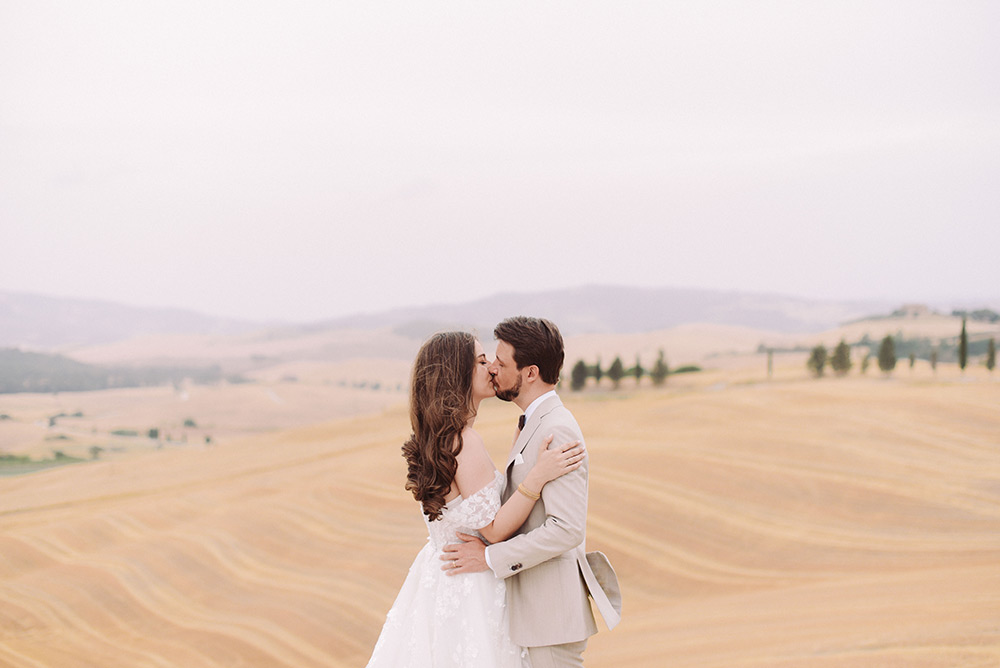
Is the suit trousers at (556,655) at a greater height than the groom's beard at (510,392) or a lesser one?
lesser

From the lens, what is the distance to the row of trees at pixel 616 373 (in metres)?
15.1

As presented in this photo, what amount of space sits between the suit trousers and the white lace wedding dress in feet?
0.22

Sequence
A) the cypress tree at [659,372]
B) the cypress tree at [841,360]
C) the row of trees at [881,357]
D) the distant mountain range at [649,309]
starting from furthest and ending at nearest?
the distant mountain range at [649,309] < the cypress tree at [659,372] < the cypress tree at [841,360] < the row of trees at [881,357]

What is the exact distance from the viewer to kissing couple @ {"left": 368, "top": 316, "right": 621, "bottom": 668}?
8.40 ft

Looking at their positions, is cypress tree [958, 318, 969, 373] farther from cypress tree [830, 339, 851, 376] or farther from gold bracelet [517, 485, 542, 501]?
gold bracelet [517, 485, 542, 501]

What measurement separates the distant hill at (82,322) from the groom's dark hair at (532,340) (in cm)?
1451

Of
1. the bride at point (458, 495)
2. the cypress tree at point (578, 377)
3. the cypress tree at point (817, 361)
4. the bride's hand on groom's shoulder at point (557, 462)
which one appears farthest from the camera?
the cypress tree at point (578, 377)

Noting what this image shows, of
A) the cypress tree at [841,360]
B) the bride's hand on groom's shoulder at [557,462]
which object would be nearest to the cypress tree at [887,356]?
the cypress tree at [841,360]

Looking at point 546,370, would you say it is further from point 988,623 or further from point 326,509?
point 326,509

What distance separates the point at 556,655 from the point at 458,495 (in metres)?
0.67

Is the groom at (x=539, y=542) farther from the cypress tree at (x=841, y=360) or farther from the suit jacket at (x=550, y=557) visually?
the cypress tree at (x=841, y=360)

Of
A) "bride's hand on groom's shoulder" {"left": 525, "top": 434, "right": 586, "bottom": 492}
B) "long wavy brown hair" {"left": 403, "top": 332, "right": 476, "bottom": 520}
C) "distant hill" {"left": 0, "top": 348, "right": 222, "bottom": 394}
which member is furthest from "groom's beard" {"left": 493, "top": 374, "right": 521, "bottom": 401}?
Answer: "distant hill" {"left": 0, "top": 348, "right": 222, "bottom": 394}

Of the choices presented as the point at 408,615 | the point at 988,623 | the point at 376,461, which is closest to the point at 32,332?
the point at 376,461

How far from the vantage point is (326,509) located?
8.93 metres
